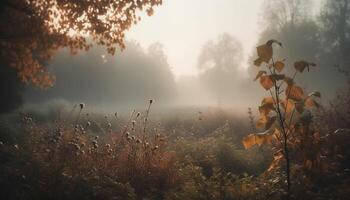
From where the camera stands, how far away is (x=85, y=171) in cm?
597

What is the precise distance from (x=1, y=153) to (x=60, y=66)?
34.3 m

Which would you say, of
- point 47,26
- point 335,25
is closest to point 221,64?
point 335,25

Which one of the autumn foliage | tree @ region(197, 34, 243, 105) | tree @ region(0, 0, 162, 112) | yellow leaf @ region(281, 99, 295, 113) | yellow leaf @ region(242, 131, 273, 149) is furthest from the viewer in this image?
tree @ region(197, 34, 243, 105)

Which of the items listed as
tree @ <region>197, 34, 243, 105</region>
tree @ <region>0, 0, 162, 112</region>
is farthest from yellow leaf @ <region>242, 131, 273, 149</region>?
tree @ <region>197, 34, 243, 105</region>

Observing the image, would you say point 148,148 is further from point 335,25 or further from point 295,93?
point 335,25

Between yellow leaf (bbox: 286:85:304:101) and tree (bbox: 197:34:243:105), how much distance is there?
5475 centimetres

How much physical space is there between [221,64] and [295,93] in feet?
190

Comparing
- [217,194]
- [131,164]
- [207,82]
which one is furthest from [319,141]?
[207,82]

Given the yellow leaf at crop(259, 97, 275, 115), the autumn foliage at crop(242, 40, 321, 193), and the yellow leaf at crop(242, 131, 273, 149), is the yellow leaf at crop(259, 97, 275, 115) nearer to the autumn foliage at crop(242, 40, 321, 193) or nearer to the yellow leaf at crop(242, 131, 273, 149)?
the autumn foliage at crop(242, 40, 321, 193)

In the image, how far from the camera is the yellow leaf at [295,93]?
13.4ft

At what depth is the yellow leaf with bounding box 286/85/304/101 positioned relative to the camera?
4090mm

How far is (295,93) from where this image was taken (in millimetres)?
4109

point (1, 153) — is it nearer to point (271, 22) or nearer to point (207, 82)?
point (271, 22)

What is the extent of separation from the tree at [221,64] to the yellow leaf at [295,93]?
180 feet
